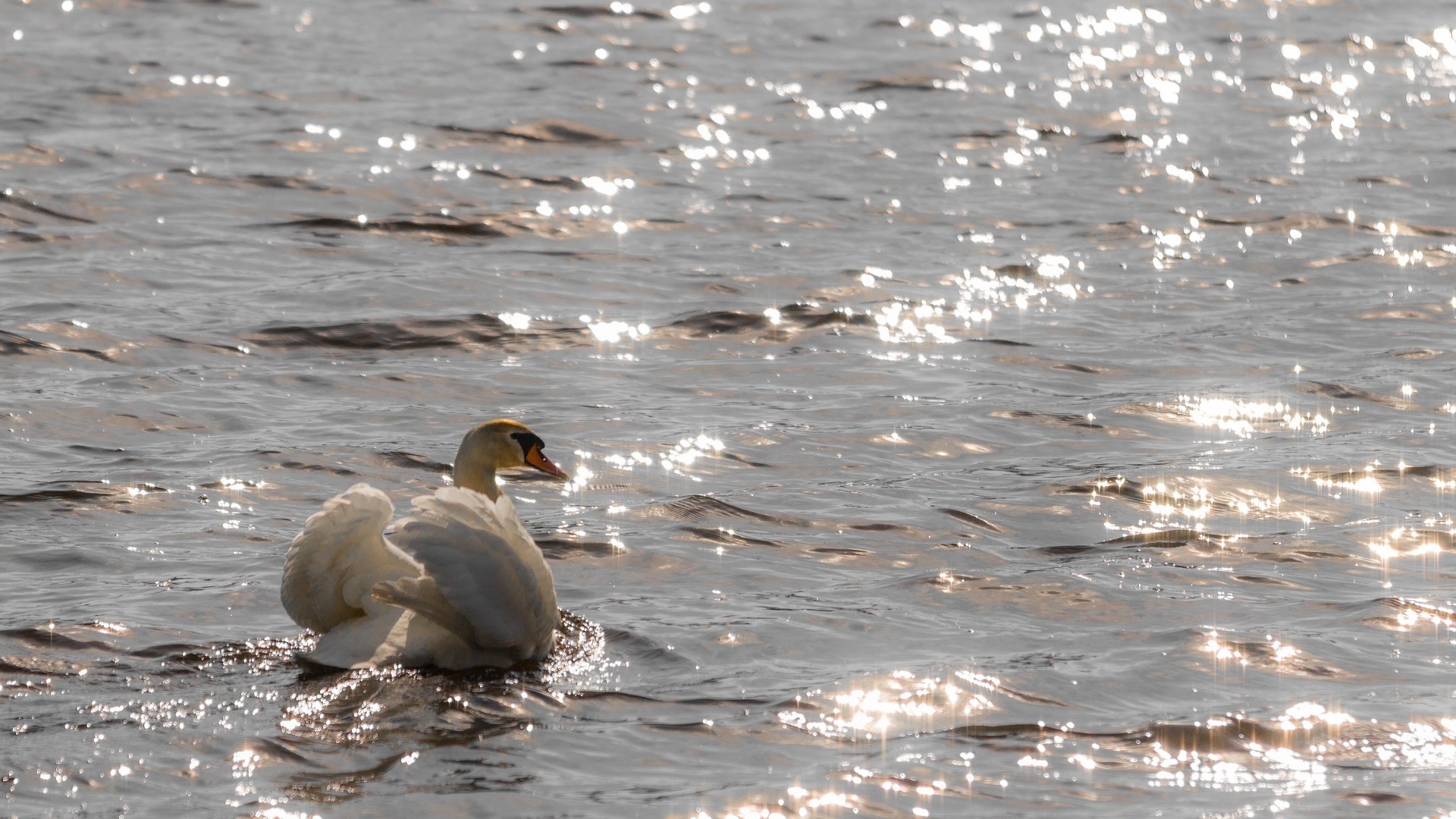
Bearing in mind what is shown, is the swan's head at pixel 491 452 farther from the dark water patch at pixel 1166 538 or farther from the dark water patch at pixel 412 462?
the dark water patch at pixel 1166 538

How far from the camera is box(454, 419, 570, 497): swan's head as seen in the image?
28.3 ft

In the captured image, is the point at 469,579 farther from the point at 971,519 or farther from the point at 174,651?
the point at 971,519

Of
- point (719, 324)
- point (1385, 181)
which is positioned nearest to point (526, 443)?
point (719, 324)

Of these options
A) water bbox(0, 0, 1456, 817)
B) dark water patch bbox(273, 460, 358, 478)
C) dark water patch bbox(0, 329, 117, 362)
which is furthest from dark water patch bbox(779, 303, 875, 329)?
dark water patch bbox(0, 329, 117, 362)

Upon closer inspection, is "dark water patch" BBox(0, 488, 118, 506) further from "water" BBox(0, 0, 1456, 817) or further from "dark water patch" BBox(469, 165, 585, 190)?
"dark water patch" BBox(469, 165, 585, 190)

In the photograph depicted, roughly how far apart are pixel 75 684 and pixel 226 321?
5.86 m

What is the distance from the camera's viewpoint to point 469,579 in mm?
7473

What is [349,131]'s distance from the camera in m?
18.8

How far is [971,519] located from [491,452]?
255 cm

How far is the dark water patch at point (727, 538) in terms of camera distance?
9602mm

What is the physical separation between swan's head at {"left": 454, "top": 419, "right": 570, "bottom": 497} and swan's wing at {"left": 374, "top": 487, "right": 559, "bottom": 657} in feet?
3.03

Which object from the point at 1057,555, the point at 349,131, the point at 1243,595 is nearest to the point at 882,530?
the point at 1057,555

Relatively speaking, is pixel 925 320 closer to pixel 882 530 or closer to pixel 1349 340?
pixel 1349 340

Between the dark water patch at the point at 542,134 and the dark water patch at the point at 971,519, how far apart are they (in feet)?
31.4
